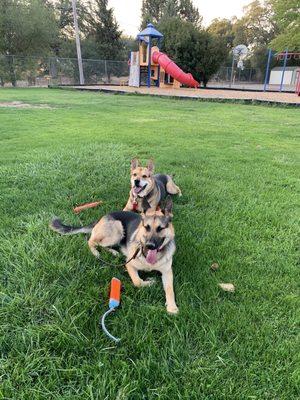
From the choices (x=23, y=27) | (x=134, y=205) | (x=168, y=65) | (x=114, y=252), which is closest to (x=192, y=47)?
(x=168, y=65)

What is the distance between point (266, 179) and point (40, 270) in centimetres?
378

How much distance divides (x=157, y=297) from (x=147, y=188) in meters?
1.84

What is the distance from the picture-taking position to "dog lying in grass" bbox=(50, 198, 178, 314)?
7.98 feet

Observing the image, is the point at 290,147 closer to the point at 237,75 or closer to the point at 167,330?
the point at 167,330

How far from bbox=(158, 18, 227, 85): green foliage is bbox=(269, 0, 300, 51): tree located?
4894 millimetres

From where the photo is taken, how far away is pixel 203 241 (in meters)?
3.09

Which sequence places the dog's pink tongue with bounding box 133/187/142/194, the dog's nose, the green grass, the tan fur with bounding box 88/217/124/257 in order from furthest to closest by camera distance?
1. the dog's pink tongue with bounding box 133/187/142/194
2. the tan fur with bounding box 88/217/124/257
3. the dog's nose
4. the green grass

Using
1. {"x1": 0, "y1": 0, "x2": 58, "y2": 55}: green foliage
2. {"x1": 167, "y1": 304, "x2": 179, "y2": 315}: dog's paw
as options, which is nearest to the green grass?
{"x1": 167, "y1": 304, "x2": 179, "y2": 315}: dog's paw

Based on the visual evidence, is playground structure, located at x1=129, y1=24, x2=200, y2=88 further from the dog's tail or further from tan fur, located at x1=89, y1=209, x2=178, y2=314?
tan fur, located at x1=89, y1=209, x2=178, y2=314

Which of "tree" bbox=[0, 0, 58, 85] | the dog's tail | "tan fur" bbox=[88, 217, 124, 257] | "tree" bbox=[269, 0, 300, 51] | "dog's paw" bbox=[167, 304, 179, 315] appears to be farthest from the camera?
"tree" bbox=[0, 0, 58, 85]

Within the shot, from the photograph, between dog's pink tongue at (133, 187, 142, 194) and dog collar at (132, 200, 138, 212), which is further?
dog's pink tongue at (133, 187, 142, 194)

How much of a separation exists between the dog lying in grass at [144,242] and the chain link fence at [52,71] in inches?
1083

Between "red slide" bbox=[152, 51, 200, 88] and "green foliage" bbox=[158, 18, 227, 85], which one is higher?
"green foliage" bbox=[158, 18, 227, 85]

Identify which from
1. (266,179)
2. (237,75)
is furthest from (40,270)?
(237,75)
